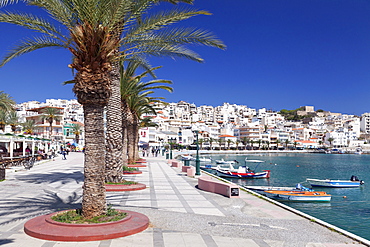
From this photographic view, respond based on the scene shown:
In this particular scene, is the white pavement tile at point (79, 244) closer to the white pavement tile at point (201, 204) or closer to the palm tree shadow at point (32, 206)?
the palm tree shadow at point (32, 206)

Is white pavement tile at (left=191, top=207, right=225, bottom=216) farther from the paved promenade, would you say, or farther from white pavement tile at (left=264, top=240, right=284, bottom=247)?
white pavement tile at (left=264, top=240, right=284, bottom=247)

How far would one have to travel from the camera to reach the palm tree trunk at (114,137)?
1575cm

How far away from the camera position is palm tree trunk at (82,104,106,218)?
8.49 metres

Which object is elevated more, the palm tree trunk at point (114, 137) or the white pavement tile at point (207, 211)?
the palm tree trunk at point (114, 137)

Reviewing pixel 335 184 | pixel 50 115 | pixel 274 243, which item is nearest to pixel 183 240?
pixel 274 243

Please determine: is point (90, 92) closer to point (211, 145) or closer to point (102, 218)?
point (102, 218)

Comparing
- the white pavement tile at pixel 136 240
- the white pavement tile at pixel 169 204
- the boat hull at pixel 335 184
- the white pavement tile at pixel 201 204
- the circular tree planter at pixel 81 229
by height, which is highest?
the circular tree planter at pixel 81 229

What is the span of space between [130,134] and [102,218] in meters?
22.3

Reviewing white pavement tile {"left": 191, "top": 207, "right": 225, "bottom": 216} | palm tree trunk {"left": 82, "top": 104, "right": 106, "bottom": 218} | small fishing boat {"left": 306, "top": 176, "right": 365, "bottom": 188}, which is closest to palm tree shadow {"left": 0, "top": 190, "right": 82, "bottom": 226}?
palm tree trunk {"left": 82, "top": 104, "right": 106, "bottom": 218}

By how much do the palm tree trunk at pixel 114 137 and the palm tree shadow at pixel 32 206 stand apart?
2565 mm

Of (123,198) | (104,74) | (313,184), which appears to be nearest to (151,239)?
(104,74)

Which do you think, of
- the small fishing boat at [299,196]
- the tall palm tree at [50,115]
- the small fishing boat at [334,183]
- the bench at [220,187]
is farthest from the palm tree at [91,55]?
the tall palm tree at [50,115]

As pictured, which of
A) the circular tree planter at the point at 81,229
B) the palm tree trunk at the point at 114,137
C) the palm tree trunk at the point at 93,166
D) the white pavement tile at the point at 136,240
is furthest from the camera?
the palm tree trunk at the point at 114,137

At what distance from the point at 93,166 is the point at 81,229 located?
5.39 ft
